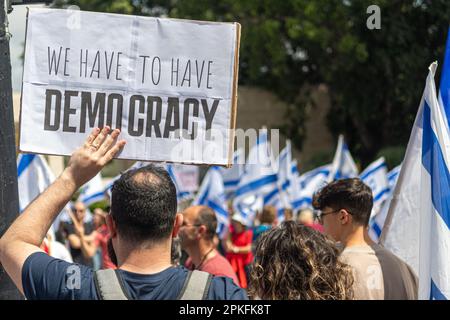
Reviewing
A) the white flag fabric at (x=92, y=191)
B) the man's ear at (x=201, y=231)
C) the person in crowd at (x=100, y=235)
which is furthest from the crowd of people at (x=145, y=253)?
the white flag fabric at (x=92, y=191)

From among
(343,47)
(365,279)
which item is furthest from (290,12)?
(365,279)

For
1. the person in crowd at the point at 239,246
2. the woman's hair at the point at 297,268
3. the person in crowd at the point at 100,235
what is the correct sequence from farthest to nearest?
the person in crowd at the point at 239,246 → the person in crowd at the point at 100,235 → the woman's hair at the point at 297,268

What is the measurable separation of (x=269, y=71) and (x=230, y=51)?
30.8m

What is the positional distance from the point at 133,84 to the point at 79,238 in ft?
21.8

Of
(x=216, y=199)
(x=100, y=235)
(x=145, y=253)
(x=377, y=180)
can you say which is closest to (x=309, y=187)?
(x=377, y=180)

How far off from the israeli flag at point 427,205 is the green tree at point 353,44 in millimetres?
17108

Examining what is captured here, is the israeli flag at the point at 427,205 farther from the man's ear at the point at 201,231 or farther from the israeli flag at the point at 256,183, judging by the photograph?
the israeli flag at the point at 256,183

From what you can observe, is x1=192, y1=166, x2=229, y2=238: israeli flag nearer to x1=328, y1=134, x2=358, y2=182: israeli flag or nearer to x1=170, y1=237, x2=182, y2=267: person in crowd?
x1=328, y1=134, x2=358, y2=182: israeli flag

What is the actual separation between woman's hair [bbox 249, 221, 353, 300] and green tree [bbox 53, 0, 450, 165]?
18.7 m

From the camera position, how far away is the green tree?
2397 cm

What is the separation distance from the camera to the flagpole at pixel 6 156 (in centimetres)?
348

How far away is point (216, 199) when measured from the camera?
11.6 meters

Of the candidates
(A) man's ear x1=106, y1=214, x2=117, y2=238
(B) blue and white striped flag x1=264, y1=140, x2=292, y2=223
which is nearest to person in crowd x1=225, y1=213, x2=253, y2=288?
(B) blue and white striped flag x1=264, y1=140, x2=292, y2=223

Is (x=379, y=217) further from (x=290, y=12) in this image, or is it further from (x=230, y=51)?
(x=290, y=12)
